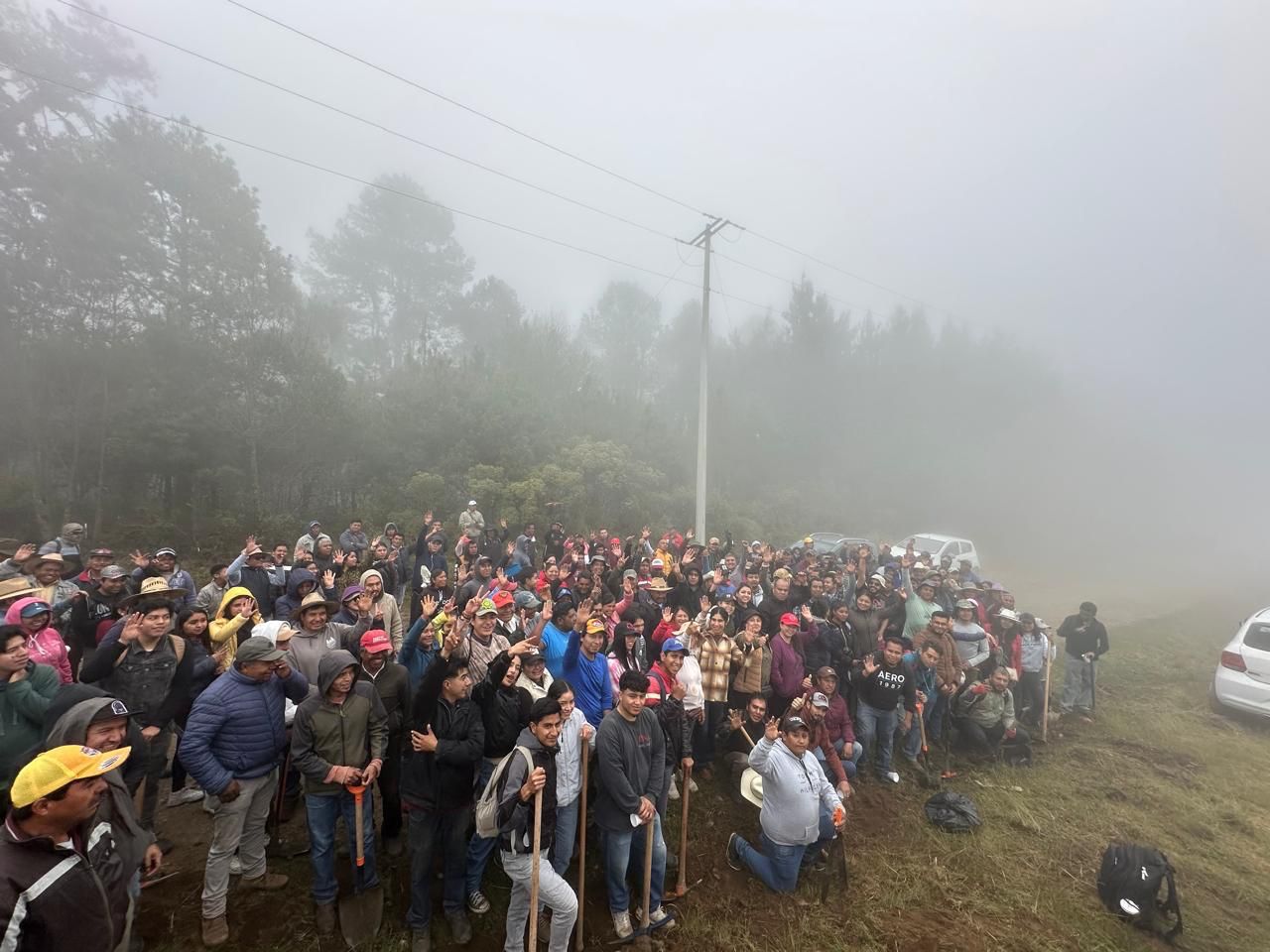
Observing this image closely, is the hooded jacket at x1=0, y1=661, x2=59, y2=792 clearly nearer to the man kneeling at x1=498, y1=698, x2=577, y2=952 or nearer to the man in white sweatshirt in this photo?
the man kneeling at x1=498, y1=698, x2=577, y2=952

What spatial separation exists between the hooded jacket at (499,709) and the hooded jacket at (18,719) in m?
2.89

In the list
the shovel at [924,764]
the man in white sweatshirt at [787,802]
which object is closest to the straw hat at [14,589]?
the man in white sweatshirt at [787,802]

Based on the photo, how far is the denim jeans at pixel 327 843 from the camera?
4.02 m

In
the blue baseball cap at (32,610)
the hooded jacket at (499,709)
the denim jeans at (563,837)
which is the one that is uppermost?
the blue baseball cap at (32,610)

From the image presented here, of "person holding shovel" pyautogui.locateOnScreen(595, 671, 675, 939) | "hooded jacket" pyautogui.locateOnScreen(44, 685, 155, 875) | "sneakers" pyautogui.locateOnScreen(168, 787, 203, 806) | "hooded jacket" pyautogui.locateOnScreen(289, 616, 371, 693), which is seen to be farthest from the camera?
"sneakers" pyautogui.locateOnScreen(168, 787, 203, 806)

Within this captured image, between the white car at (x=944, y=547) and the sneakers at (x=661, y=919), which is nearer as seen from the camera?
the sneakers at (x=661, y=919)

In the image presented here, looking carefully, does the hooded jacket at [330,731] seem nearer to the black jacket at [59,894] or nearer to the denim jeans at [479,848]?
the denim jeans at [479,848]

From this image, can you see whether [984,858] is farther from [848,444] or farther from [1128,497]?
[1128,497]

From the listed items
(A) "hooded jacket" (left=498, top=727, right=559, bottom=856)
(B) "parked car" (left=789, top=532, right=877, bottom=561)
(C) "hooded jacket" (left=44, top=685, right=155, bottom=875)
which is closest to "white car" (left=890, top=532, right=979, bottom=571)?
(B) "parked car" (left=789, top=532, right=877, bottom=561)

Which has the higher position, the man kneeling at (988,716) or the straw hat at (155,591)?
the straw hat at (155,591)

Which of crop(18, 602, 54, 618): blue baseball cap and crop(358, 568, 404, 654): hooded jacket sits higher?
crop(18, 602, 54, 618): blue baseball cap

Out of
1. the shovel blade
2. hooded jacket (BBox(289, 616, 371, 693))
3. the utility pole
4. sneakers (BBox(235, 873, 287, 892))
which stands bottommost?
the shovel blade

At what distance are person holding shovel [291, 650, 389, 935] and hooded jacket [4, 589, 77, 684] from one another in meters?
2.13

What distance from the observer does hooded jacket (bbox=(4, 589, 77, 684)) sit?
4.18m
